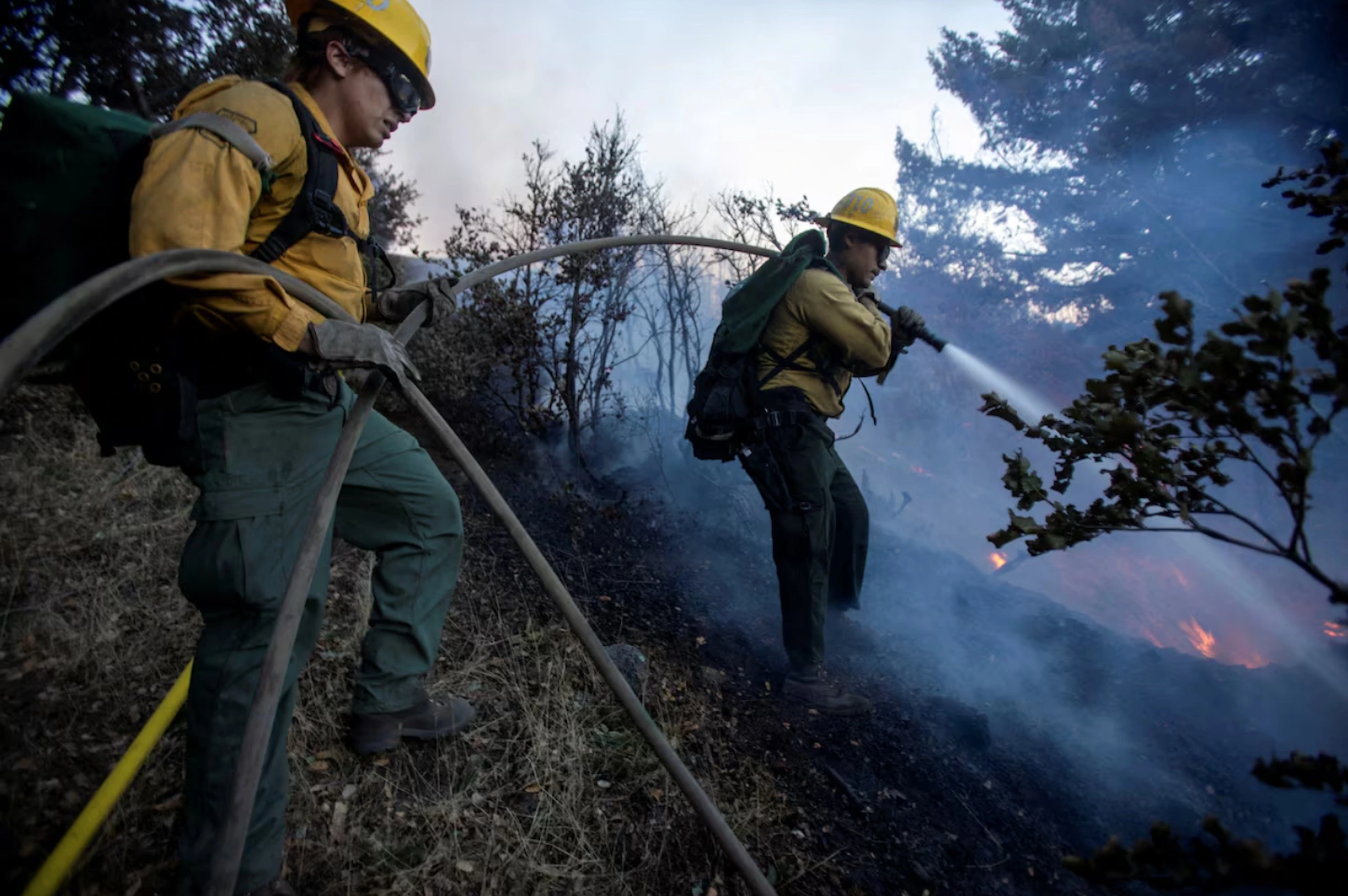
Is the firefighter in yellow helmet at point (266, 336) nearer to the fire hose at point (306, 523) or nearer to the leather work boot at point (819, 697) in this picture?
the fire hose at point (306, 523)

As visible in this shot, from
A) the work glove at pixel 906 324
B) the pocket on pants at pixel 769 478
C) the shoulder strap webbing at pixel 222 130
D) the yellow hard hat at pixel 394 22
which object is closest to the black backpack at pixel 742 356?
the pocket on pants at pixel 769 478

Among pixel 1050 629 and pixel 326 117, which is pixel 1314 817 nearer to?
pixel 1050 629

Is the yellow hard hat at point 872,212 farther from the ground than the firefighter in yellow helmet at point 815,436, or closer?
farther from the ground

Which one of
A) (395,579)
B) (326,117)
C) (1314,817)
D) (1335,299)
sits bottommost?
(1314,817)

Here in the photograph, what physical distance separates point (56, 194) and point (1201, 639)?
521 inches

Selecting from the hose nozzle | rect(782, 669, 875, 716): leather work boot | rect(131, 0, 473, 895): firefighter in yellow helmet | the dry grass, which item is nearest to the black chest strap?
the hose nozzle

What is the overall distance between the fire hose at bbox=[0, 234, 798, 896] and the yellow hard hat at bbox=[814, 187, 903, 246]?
2.40 m

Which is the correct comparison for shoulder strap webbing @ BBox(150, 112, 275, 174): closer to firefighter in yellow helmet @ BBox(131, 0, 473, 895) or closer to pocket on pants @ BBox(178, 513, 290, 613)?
firefighter in yellow helmet @ BBox(131, 0, 473, 895)

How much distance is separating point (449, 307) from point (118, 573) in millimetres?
2737

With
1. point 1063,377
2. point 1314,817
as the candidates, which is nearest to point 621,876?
point 1314,817

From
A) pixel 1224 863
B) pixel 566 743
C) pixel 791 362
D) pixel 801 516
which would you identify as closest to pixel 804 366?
pixel 791 362

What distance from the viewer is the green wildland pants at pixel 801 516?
3.32 meters

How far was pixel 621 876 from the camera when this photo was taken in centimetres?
213

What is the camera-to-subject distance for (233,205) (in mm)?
1521
